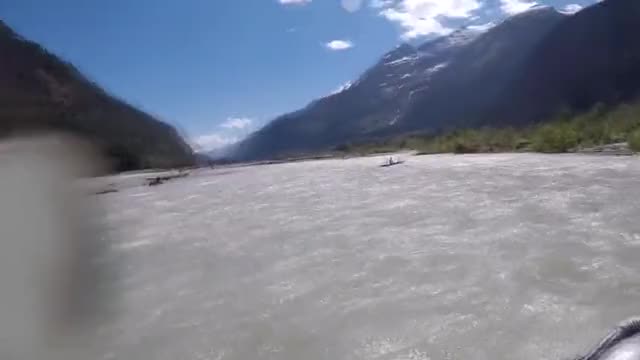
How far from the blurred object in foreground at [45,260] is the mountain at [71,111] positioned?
1.15m

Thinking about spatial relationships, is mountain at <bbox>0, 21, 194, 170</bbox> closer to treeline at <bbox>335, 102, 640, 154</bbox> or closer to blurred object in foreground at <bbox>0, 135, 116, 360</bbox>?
blurred object in foreground at <bbox>0, 135, 116, 360</bbox>

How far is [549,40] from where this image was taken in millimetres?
155125

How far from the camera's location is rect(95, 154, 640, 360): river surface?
7.18 meters

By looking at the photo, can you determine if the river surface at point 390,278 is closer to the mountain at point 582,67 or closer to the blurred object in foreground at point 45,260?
the blurred object in foreground at point 45,260

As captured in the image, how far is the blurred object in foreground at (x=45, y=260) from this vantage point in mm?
8258

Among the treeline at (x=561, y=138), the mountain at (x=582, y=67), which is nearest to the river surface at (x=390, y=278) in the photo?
the treeline at (x=561, y=138)

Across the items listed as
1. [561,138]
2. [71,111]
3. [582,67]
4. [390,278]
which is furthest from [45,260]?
[582,67]

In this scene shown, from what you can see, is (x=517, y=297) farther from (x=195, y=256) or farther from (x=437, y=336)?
(x=195, y=256)

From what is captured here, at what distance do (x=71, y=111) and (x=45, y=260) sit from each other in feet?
107

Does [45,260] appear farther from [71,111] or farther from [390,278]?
[71,111]

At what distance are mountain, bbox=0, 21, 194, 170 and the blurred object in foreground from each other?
3.77 ft

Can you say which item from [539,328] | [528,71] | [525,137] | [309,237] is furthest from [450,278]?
[528,71]

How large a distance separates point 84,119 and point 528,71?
128 meters

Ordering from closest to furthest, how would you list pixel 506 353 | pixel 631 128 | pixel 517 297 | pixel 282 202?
pixel 506 353 < pixel 517 297 < pixel 282 202 < pixel 631 128
